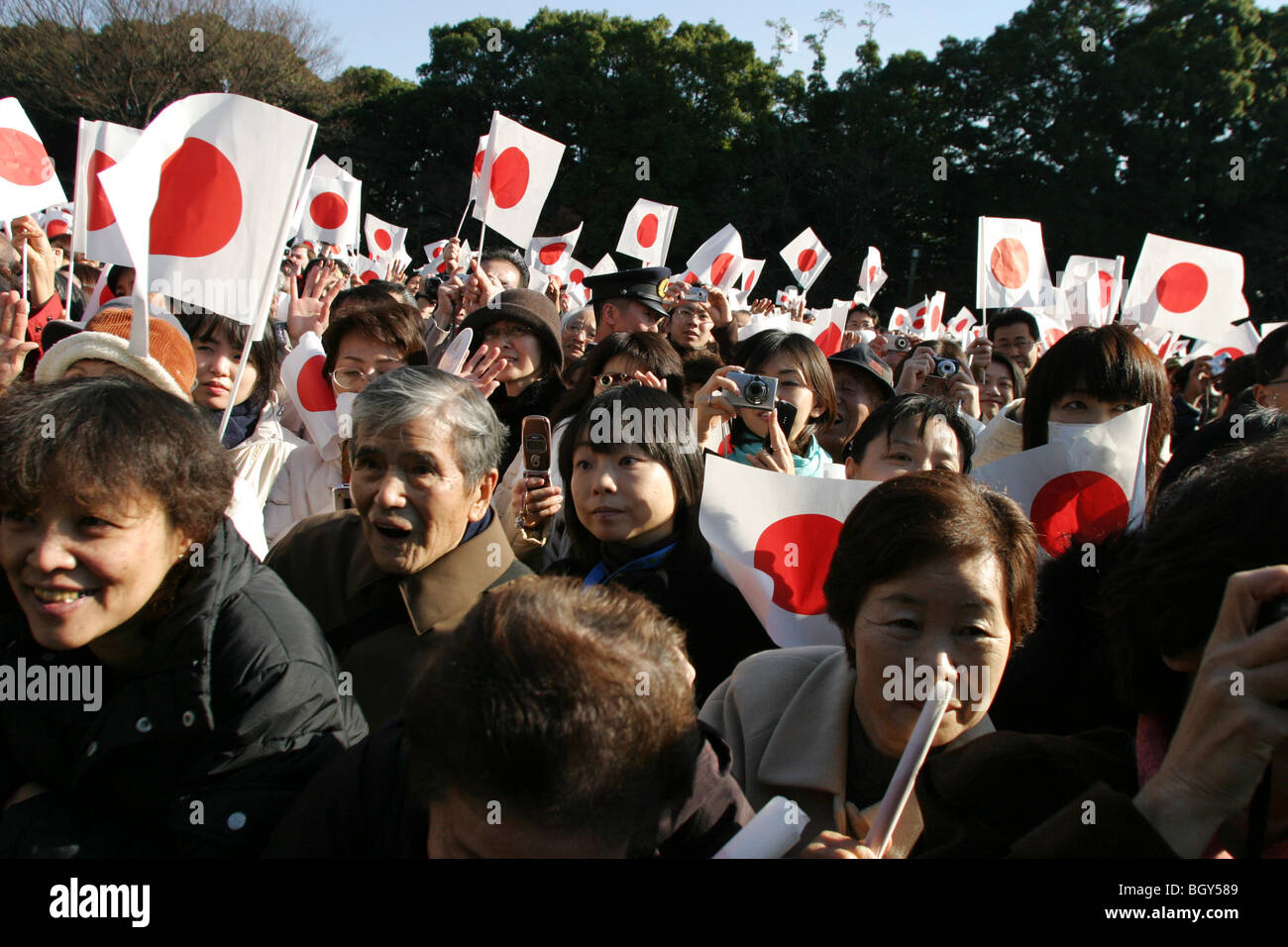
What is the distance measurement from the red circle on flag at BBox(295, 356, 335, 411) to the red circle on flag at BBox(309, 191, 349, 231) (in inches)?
211

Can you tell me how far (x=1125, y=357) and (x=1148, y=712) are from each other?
73.4 inches

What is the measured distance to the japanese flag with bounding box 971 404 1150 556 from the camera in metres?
2.64

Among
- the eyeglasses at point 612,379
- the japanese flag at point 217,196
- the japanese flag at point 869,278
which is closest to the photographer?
the japanese flag at point 217,196

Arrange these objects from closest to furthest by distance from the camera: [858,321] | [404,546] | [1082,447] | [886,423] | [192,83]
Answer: [404,546], [1082,447], [886,423], [858,321], [192,83]

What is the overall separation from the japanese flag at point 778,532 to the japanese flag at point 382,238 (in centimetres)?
919

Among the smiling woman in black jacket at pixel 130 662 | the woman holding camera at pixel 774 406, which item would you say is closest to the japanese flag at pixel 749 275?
the woman holding camera at pixel 774 406

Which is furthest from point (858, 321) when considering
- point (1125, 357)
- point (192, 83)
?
point (192, 83)

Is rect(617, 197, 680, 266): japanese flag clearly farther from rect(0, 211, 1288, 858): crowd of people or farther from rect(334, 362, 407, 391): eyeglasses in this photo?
rect(0, 211, 1288, 858): crowd of people

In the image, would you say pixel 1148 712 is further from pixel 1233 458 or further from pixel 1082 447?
Result: pixel 1082 447

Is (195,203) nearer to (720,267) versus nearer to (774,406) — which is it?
(774,406)

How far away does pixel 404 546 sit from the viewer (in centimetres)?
218

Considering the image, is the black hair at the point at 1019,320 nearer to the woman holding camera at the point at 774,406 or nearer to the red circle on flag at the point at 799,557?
the woman holding camera at the point at 774,406

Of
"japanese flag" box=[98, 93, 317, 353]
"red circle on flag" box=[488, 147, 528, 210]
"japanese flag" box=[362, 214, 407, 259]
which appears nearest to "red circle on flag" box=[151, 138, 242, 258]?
"japanese flag" box=[98, 93, 317, 353]

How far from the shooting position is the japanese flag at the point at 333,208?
8570mm
